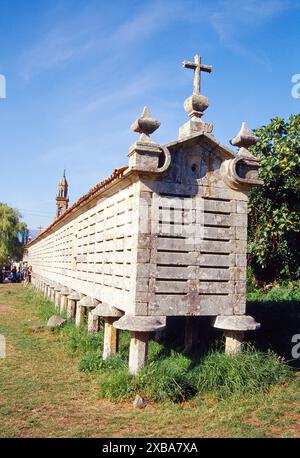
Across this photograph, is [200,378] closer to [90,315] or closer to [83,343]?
[83,343]

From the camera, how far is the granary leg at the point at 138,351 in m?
6.25

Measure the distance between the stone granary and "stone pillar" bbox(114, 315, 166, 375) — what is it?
0.01 meters

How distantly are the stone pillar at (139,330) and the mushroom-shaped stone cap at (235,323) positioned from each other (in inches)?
38.1

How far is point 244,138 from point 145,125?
178cm

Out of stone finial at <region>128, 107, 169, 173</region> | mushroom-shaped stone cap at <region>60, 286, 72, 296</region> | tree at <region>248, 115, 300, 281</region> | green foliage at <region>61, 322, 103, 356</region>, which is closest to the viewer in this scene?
stone finial at <region>128, 107, 169, 173</region>

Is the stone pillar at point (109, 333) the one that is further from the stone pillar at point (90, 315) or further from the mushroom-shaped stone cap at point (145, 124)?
the mushroom-shaped stone cap at point (145, 124)

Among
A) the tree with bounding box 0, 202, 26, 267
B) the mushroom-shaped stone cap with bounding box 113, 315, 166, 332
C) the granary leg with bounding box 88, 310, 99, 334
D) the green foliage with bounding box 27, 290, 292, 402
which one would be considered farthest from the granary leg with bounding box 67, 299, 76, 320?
the tree with bounding box 0, 202, 26, 267

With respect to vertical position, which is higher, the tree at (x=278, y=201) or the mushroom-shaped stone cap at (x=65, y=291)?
the tree at (x=278, y=201)

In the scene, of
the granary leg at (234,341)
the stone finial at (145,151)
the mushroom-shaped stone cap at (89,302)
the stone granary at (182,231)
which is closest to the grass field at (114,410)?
the granary leg at (234,341)

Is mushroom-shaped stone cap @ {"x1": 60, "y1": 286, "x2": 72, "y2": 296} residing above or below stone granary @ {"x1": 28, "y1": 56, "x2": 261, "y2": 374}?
below

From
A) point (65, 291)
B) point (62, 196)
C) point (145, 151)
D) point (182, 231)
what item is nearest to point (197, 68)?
point (145, 151)

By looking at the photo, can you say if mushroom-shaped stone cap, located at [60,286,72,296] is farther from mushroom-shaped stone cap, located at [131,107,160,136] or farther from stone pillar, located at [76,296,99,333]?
mushroom-shaped stone cap, located at [131,107,160,136]

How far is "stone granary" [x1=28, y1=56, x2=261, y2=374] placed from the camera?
6.25 metres

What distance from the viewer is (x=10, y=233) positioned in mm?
37562
